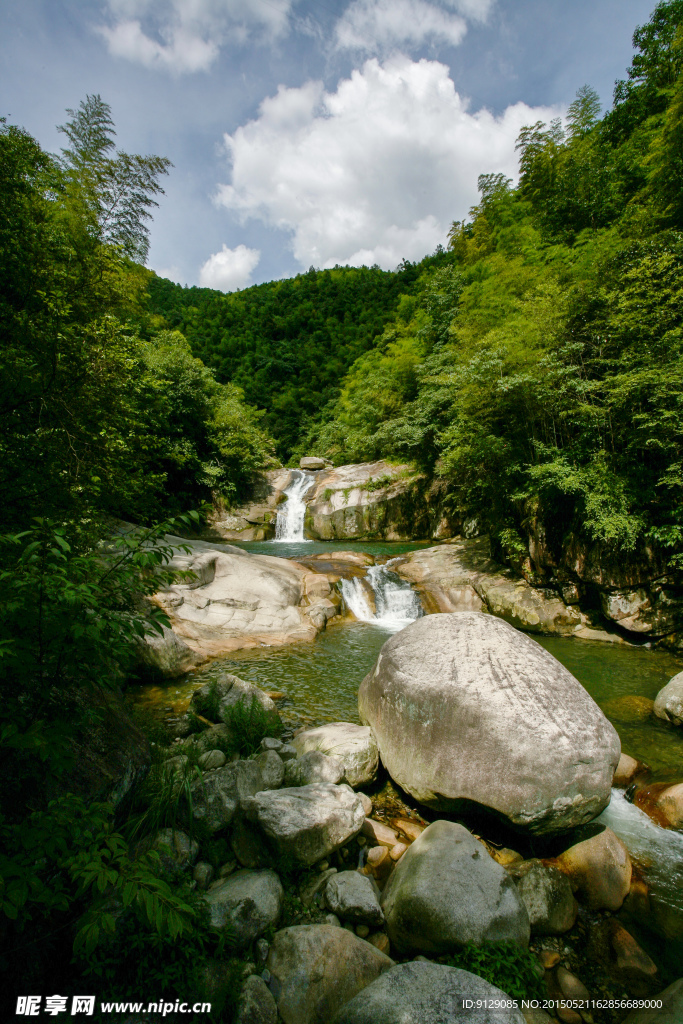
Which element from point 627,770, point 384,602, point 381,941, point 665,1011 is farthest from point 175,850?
point 384,602

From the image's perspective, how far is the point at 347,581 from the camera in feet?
38.1

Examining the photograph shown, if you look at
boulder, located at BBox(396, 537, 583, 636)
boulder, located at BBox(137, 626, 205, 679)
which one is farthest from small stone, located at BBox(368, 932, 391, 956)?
boulder, located at BBox(396, 537, 583, 636)

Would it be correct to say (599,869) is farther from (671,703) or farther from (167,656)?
(167,656)

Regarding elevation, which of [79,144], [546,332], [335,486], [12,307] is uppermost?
[79,144]

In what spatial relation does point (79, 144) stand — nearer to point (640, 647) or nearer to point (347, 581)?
point (347, 581)

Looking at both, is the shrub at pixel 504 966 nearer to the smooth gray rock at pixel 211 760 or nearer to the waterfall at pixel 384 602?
the smooth gray rock at pixel 211 760

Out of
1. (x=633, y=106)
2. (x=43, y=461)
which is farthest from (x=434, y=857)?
(x=633, y=106)

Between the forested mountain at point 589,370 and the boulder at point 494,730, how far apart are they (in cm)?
577

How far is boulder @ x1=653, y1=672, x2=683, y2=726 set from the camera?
5.63 metres

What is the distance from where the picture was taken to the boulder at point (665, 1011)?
233 centimetres

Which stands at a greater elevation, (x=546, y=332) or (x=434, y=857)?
(x=546, y=332)

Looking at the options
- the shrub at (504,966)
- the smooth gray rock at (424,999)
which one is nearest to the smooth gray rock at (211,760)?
the smooth gray rock at (424,999)

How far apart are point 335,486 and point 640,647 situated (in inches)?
596

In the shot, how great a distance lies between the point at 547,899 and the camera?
3105mm
